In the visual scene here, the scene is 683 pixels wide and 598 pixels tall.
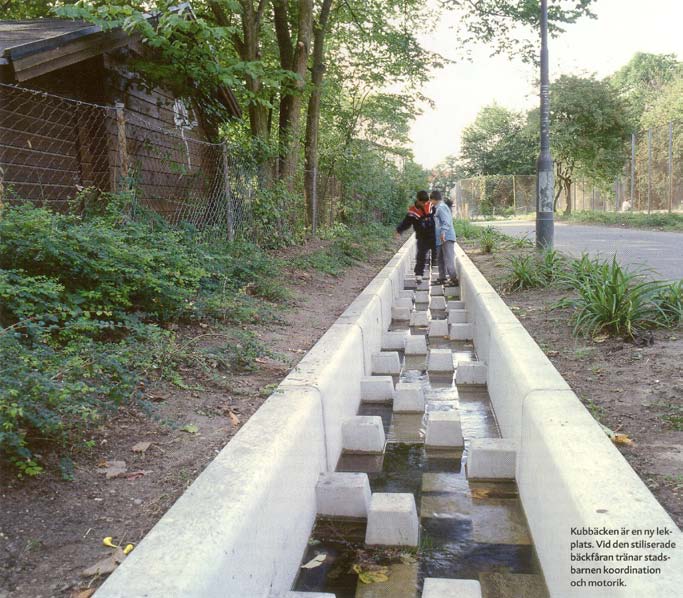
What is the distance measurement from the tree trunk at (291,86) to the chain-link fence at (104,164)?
2.15m

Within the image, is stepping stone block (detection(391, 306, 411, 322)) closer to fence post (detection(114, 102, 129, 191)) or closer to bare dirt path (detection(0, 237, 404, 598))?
fence post (detection(114, 102, 129, 191))

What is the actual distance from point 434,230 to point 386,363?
627 centimetres

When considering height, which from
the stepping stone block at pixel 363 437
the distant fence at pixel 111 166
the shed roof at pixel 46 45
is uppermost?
the shed roof at pixel 46 45

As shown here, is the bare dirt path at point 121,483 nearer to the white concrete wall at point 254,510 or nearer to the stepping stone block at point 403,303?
the white concrete wall at point 254,510

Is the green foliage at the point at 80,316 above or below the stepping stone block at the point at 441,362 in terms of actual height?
above

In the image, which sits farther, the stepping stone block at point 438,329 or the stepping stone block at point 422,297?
the stepping stone block at point 422,297

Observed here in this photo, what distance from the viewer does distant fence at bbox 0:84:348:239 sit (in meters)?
8.05

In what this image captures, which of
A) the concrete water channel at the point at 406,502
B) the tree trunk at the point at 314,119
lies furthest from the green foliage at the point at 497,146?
the concrete water channel at the point at 406,502

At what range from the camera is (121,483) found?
2.45m

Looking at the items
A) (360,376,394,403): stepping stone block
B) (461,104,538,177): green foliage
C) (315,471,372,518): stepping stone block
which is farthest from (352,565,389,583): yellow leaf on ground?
(461,104,538,177): green foliage

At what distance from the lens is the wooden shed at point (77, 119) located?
7539 mm

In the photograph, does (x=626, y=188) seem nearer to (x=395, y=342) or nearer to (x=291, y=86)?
(x=291, y=86)

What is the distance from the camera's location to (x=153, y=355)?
3.70 meters

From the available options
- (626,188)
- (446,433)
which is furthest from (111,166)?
(626,188)
